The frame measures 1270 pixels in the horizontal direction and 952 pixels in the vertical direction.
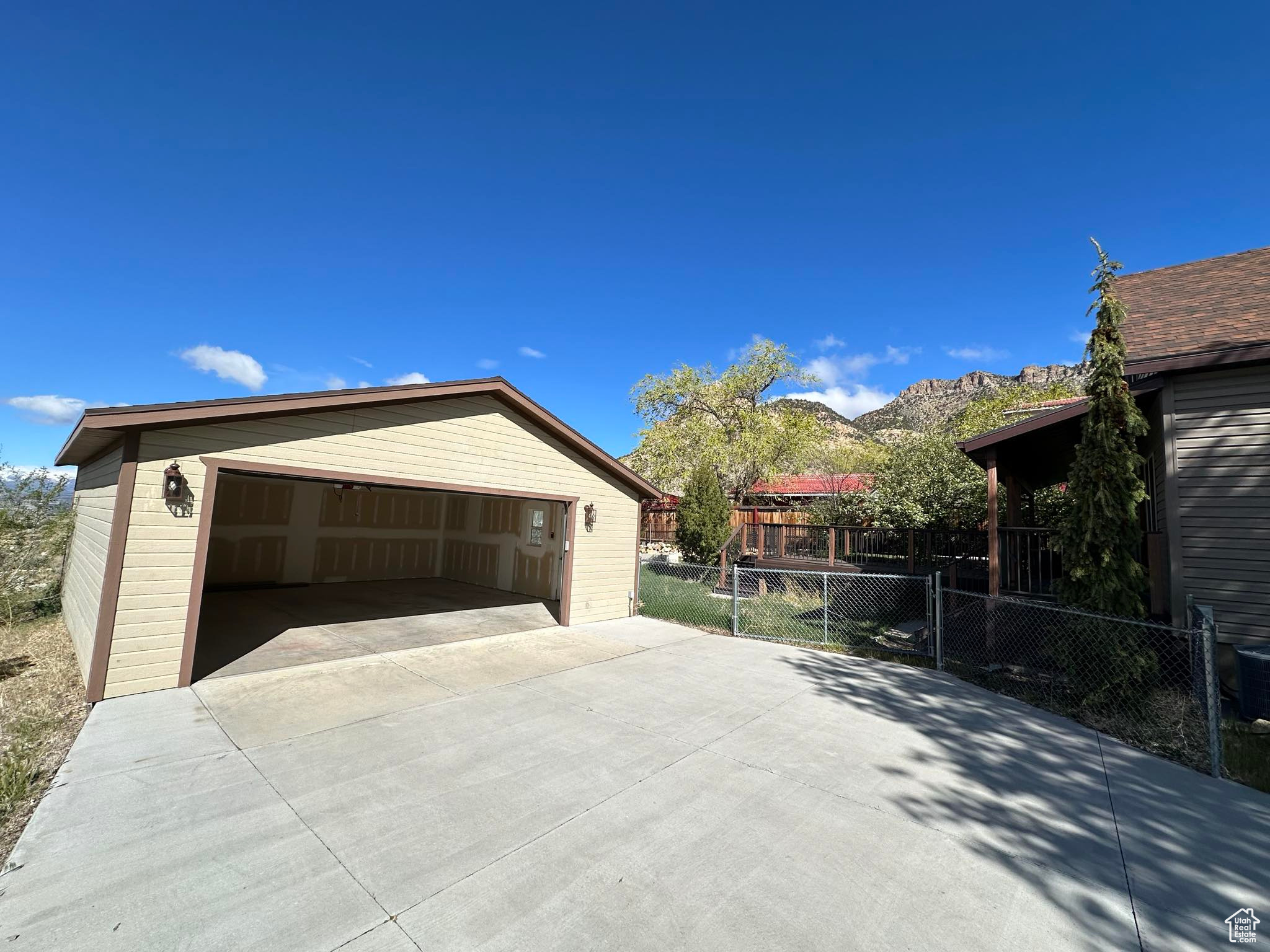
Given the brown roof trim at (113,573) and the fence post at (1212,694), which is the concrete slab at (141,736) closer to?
the brown roof trim at (113,573)

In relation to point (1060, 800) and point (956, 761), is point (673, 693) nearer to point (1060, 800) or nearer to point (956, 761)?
point (956, 761)

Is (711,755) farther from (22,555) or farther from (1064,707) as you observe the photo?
(22,555)


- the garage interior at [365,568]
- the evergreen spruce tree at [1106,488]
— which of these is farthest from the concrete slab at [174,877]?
the evergreen spruce tree at [1106,488]

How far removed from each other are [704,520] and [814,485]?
20303 millimetres

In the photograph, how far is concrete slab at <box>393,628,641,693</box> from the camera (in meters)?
6.23

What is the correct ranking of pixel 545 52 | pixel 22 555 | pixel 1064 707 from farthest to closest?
pixel 545 52
pixel 22 555
pixel 1064 707

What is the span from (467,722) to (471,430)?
15.1ft

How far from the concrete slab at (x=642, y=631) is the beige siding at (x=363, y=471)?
322mm

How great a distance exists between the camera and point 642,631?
9.23 meters

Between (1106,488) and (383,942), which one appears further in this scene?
(1106,488)

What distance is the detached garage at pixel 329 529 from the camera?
5.31 metres

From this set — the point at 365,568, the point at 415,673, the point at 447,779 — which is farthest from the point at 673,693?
the point at 365,568

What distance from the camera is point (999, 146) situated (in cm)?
1179

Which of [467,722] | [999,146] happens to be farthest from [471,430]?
[999,146]
